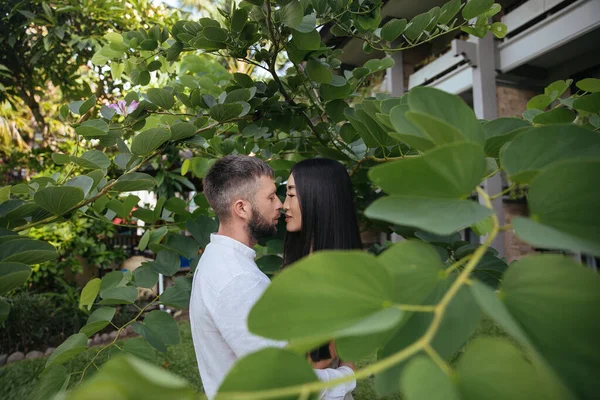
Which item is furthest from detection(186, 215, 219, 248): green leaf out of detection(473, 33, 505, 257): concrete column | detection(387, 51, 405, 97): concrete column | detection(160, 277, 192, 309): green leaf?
detection(387, 51, 405, 97): concrete column

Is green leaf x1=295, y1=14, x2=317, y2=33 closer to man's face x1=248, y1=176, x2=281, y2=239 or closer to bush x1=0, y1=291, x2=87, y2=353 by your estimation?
man's face x1=248, y1=176, x2=281, y2=239

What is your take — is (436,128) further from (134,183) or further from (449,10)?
(449,10)

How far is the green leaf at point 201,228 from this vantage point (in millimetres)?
1252

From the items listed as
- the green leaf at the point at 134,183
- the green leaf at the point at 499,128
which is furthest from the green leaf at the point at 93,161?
the green leaf at the point at 499,128

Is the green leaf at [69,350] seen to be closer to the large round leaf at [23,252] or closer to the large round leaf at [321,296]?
the large round leaf at [23,252]

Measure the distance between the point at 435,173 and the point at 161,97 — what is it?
94 centimetres

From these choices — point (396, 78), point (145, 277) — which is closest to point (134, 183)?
point (145, 277)

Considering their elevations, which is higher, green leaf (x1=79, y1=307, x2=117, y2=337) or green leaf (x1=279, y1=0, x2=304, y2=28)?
green leaf (x1=279, y1=0, x2=304, y2=28)

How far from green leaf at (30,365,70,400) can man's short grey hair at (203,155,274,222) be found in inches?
26.1

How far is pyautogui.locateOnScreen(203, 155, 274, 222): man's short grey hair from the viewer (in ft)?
4.38

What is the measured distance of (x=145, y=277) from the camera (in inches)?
42.7

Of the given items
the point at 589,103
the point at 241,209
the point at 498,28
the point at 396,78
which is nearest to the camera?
the point at 589,103

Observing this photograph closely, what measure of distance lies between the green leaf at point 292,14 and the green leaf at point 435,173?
0.70m

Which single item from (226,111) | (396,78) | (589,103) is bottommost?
(589,103)
